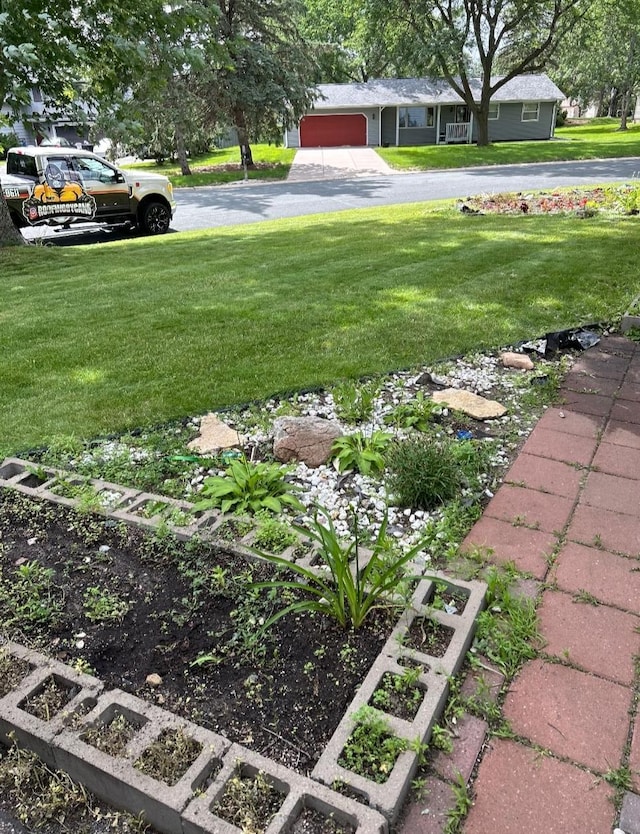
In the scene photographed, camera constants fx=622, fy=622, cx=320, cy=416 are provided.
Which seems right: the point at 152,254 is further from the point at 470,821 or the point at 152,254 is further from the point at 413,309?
the point at 470,821

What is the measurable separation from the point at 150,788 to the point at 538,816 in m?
0.97

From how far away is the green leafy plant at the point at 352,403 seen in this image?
12.2ft

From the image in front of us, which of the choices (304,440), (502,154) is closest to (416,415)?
(304,440)

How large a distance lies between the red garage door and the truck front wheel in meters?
26.3

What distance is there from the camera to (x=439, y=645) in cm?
202

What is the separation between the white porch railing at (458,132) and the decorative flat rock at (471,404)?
36.0m

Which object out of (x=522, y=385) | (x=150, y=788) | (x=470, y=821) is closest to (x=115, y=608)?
(x=150, y=788)

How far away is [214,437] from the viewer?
11.7ft

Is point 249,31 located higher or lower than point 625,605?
higher

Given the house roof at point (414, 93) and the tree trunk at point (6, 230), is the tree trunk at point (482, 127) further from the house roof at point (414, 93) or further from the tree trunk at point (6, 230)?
the tree trunk at point (6, 230)

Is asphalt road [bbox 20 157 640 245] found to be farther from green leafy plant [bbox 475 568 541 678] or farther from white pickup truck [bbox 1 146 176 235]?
green leafy plant [bbox 475 568 541 678]

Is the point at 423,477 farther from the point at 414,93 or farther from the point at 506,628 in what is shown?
the point at 414,93

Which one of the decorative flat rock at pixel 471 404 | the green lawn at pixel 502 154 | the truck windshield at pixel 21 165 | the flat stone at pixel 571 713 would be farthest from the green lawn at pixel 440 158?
the flat stone at pixel 571 713

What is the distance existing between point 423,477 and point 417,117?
3788cm
